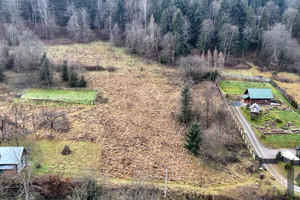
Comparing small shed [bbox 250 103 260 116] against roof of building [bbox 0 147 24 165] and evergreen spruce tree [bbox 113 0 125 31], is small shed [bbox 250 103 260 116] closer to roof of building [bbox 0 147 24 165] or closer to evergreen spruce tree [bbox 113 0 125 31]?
roof of building [bbox 0 147 24 165]

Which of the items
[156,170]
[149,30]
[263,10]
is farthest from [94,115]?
[263,10]

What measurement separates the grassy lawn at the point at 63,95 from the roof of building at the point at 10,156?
608 inches

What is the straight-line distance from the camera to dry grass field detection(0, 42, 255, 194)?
98.4 feet

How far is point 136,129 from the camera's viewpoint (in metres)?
37.5

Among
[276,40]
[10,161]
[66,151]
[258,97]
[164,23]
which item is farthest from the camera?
[164,23]

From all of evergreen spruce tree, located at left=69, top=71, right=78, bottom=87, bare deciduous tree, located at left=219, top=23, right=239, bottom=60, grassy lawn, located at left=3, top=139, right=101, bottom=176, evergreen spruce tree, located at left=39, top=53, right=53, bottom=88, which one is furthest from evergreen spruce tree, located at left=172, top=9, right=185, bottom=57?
grassy lawn, located at left=3, top=139, right=101, bottom=176

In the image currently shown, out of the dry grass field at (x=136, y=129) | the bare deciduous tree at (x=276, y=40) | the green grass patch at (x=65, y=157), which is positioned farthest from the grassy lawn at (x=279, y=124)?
the bare deciduous tree at (x=276, y=40)

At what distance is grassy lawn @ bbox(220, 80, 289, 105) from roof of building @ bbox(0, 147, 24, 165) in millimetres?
36698

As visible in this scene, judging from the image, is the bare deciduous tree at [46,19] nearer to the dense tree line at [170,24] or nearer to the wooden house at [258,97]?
the dense tree line at [170,24]

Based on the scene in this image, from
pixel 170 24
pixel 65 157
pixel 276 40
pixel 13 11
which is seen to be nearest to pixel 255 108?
pixel 276 40

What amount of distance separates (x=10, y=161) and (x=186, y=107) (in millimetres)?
22803

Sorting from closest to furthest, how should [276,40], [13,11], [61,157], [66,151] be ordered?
1. [61,157]
2. [66,151]
3. [276,40]
4. [13,11]

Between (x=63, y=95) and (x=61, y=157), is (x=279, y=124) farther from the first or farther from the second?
(x=63, y=95)

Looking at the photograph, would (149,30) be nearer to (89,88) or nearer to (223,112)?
(89,88)
